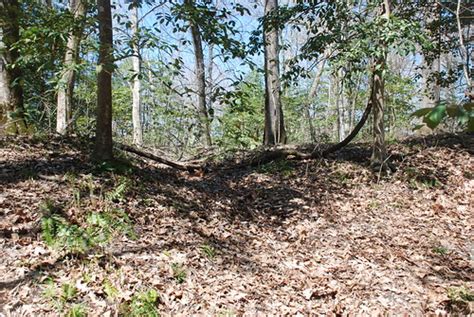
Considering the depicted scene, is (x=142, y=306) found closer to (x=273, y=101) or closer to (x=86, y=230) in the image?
(x=86, y=230)

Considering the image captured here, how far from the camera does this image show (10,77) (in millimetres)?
6605

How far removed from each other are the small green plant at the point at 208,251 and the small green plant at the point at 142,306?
3.31 ft

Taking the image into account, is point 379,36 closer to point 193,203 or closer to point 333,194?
point 333,194

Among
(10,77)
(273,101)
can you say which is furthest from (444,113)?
(273,101)

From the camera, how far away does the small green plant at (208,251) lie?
4.43 m

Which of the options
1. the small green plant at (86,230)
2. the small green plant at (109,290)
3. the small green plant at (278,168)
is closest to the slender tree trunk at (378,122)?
the small green plant at (278,168)

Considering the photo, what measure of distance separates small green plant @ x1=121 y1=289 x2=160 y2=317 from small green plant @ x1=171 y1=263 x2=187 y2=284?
375 mm

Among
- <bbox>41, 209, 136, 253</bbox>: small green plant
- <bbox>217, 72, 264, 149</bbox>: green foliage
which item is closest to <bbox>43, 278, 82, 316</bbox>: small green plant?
<bbox>41, 209, 136, 253</bbox>: small green plant

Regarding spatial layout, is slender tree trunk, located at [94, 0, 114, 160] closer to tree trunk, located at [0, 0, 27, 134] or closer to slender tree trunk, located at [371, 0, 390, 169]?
tree trunk, located at [0, 0, 27, 134]

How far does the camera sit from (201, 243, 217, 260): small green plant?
4.43m

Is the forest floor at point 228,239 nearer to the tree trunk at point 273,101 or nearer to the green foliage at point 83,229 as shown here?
the green foliage at point 83,229

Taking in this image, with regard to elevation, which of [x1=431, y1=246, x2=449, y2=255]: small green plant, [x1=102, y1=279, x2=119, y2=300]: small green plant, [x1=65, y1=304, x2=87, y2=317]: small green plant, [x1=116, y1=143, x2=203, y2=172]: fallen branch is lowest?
[x1=431, y1=246, x2=449, y2=255]: small green plant

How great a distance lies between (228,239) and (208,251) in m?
0.60

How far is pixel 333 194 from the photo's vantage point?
6.71 metres
